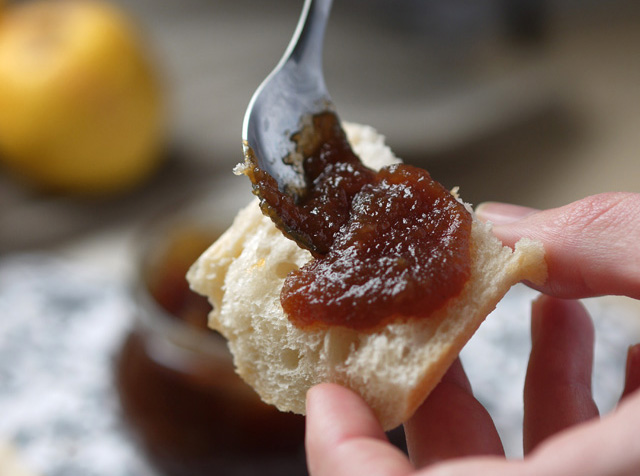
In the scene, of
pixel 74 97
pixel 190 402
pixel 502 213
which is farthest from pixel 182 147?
pixel 502 213

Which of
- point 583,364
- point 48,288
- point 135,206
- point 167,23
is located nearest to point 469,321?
point 583,364

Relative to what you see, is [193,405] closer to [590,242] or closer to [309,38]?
[309,38]

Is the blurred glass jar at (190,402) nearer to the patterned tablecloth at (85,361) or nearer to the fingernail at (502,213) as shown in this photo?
the patterned tablecloth at (85,361)

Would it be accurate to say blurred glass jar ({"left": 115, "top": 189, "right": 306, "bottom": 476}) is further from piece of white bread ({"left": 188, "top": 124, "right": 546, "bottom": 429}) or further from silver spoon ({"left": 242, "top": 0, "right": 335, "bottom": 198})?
silver spoon ({"left": 242, "top": 0, "right": 335, "bottom": 198})

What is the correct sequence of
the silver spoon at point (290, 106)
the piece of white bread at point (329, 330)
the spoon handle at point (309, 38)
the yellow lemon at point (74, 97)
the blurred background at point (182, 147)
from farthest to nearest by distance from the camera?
the yellow lemon at point (74, 97) → the blurred background at point (182, 147) → the spoon handle at point (309, 38) → the silver spoon at point (290, 106) → the piece of white bread at point (329, 330)

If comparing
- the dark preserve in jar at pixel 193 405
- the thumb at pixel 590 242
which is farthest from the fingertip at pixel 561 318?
the dark preserve in jar at pixel 193 405

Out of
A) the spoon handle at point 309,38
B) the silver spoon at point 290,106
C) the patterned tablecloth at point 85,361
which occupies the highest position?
the spoon handle at point 309,38

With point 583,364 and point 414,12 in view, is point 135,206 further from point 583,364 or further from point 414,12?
point 583,364
